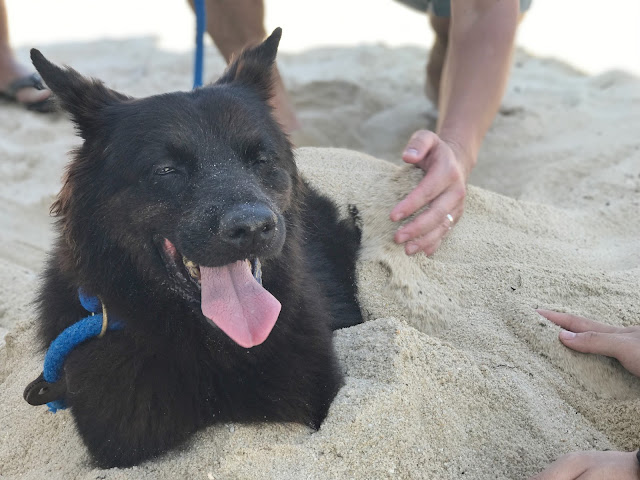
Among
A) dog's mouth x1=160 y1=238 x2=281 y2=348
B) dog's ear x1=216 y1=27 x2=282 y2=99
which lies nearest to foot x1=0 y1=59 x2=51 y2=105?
dog's ear x1=216 y1=27 x2=282 y2=99

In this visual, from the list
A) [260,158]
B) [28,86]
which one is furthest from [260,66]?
[28,86]

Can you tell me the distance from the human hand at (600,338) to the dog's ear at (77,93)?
2072mm

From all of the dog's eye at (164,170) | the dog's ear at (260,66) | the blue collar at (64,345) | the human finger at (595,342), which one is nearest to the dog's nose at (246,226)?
the dog's eye at (164,170)

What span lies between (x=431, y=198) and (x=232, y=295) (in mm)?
1429

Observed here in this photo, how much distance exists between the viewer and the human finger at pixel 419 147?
3.49m

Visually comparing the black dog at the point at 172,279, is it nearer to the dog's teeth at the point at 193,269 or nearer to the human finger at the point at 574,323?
the dog's teeth at the point at 193,269

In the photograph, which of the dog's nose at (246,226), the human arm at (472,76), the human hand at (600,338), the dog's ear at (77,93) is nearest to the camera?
the dog's nose at (246,226)

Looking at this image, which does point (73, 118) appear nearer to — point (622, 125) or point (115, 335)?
point (115, 335)

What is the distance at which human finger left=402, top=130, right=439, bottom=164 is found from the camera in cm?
349

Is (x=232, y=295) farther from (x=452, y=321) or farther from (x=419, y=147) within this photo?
(x=419, y=147)

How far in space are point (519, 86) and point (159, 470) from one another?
568cm

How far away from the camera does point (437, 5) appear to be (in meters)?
5.43

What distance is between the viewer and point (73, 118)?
2625mm

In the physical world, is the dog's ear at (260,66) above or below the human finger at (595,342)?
above
